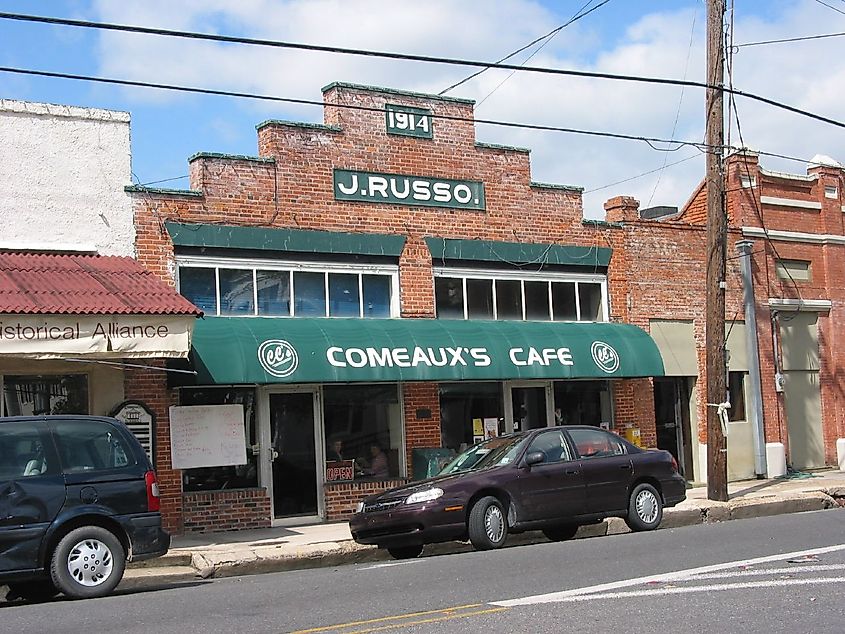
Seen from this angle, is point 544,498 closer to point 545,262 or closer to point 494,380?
point 494,380

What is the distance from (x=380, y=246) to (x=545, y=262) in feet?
11.7

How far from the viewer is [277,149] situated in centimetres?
1838

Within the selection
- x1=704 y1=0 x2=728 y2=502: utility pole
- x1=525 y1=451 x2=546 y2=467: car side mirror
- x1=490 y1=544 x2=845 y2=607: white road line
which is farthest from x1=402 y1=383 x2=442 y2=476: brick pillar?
x1=490 y1=544 x2=845 y2=607: white road line

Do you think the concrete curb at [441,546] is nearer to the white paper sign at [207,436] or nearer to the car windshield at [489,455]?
the car windshield at [489,455]

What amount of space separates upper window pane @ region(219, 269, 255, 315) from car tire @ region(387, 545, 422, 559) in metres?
4.89

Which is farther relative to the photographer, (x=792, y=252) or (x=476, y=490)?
(x=792, y=252)

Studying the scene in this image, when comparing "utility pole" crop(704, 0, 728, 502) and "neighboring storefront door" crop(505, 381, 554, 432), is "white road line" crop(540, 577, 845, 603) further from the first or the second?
"neighboring storefront door" crop(505, 381, 554, 432)

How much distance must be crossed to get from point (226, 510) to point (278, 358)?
242cm

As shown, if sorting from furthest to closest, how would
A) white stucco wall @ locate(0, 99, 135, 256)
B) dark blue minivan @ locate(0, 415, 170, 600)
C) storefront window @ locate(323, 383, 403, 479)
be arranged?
storefront window @ locate(323, 383, 403, 479) → white stucco wall @ locate(0, 99, 135, 256) → dark blue minivan @ locate(0, 415, 170, 600)

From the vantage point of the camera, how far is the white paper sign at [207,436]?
1683 centimetres

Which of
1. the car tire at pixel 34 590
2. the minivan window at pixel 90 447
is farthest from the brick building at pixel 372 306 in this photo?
the car tire at pixel 34 590

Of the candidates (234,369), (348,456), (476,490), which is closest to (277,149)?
(234,369)

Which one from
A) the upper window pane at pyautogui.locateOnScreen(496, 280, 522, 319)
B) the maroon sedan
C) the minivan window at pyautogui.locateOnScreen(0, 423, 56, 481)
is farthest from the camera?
the upper window pane at pyautogui.locateOnScreen(496, 280, 522, 319)

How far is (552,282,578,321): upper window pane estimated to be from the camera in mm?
21375
